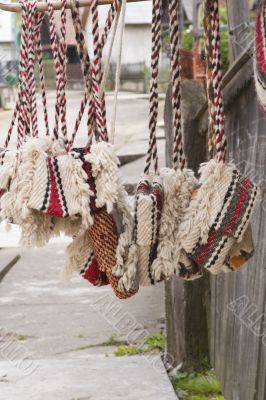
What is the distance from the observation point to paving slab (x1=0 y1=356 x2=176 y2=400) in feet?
11.3

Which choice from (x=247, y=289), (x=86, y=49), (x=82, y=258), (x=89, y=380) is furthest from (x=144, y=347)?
(x=86, y=49)

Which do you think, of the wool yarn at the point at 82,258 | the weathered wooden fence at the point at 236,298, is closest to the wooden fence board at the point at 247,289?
the weathered wooden fence at the point at 236,298

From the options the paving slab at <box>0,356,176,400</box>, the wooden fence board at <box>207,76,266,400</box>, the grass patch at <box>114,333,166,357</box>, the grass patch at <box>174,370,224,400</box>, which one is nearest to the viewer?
the wooden fence board at <box>207,76,266,400</box>

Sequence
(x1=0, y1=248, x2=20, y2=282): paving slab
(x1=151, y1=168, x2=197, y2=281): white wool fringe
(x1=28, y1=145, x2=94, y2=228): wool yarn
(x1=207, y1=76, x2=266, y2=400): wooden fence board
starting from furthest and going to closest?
(x1=0, y1=248, x2=20, y2=282): paving slab → (x1=207, y1=76, x2=266, y2=400): wooden fence board → (x1=151, y1=168, x2=197, y2=281): white wool fringe → (x1=28, y1=145, x2=94, y2=228): wool yarn

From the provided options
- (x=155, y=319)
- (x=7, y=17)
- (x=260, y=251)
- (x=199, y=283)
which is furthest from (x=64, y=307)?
(x=7, y=17)

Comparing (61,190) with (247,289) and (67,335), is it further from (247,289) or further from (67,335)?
(67,335)

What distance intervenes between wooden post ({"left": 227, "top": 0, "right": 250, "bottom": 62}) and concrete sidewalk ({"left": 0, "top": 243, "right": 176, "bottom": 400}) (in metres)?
1.52

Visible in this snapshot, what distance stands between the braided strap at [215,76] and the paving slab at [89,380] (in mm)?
1850

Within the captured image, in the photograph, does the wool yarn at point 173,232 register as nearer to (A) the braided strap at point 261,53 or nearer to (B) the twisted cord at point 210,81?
(B) the twisted cord at point 210,81

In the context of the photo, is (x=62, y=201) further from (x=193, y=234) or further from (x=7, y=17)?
(x=7, y=17)

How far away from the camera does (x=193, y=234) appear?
176cm

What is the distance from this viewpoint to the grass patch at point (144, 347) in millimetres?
4312

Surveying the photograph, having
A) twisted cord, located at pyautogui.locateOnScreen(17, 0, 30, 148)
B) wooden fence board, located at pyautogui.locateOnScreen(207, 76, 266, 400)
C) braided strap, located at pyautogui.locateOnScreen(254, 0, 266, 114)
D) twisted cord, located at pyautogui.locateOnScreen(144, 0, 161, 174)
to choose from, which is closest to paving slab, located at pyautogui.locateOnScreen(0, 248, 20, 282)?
wooden fence board, located at pyautogui.locateOnScreen(207, 76, 266, 400)

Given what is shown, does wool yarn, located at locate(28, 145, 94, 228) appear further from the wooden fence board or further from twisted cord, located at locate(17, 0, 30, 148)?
the wooden fence board
